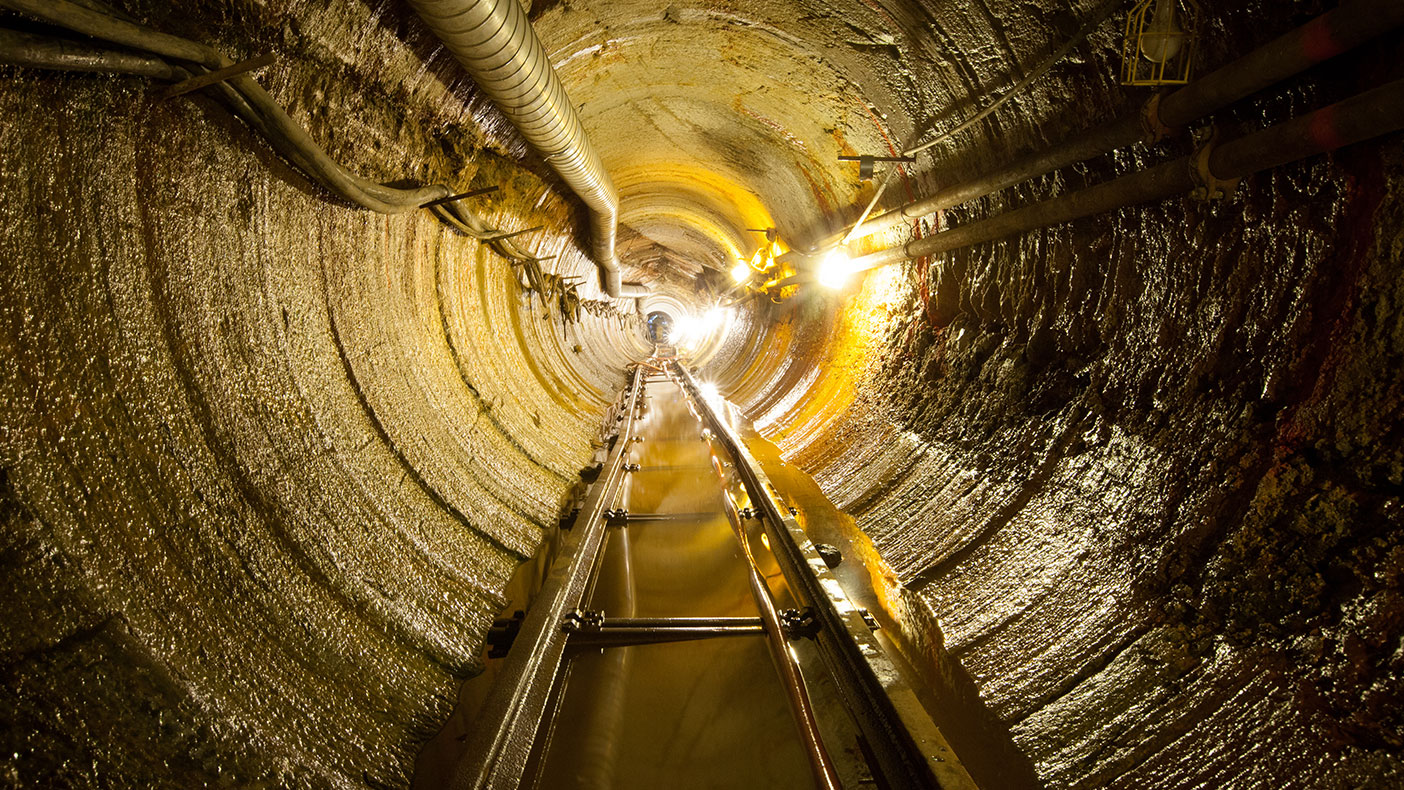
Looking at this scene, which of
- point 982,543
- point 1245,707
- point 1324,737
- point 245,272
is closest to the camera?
point 1324,737

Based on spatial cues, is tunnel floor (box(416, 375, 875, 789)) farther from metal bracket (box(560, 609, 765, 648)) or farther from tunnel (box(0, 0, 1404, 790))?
tunnel (box(0, 0, 1404, 790))

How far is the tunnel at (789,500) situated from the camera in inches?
56.1

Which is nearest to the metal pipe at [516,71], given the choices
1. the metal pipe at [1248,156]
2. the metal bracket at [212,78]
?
the metal bracket at [212,78]

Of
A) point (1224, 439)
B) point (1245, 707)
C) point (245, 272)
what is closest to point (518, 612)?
point (245, 272)

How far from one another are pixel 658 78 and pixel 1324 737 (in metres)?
5.16

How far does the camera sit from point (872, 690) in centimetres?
193

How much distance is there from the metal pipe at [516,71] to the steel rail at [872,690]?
2.88m

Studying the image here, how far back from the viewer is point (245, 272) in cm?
212

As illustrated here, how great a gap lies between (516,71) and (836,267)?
12.8ft

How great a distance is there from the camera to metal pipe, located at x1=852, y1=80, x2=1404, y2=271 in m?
1.64

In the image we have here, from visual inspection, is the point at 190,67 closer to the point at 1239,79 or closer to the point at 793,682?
the point at 793,682

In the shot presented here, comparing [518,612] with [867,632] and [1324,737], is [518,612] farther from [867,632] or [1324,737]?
[1324,737]

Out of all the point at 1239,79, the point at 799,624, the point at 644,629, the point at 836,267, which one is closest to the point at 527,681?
the point at 644,629

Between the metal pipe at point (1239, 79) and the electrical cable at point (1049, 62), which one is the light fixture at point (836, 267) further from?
the metal pipe at point (1239, 79)
